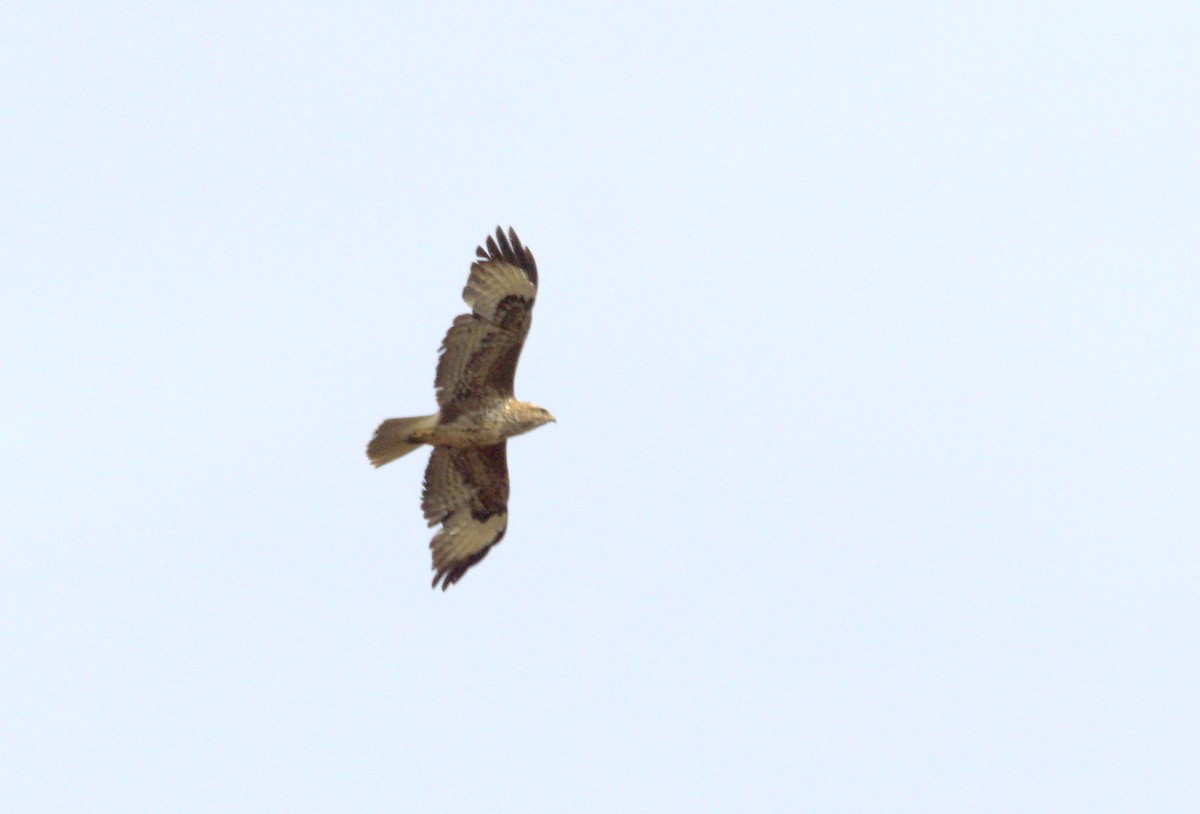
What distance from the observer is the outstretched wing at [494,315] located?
16219 millimetres

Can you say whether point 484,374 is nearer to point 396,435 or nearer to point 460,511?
point 396,435

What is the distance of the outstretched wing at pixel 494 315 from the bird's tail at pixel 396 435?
0.46 m

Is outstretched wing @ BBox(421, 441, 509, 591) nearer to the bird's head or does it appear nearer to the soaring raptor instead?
the soaring raptor

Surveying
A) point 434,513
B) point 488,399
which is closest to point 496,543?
point 434,513

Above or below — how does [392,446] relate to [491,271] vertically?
below

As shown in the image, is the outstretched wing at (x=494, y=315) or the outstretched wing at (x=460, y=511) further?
the outstretched wing at (x=460, y=511)

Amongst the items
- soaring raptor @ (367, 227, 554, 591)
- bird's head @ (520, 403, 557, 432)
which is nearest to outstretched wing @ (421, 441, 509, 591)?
soaring raptor @ (367, 227, 554, 591)

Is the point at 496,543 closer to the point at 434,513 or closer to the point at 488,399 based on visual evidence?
the point at 434,513

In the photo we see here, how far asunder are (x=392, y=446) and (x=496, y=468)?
3.88 ft

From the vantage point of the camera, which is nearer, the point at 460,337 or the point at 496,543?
the point at 460,337

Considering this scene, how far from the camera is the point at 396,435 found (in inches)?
648

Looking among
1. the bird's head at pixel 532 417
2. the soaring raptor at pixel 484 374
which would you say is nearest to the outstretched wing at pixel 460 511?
the soaring raptor at pixel 484 374

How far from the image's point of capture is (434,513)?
1761 centimetres

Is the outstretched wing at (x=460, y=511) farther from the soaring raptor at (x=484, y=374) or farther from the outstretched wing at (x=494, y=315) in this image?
the outstretched wing at (x=494, y=315)
